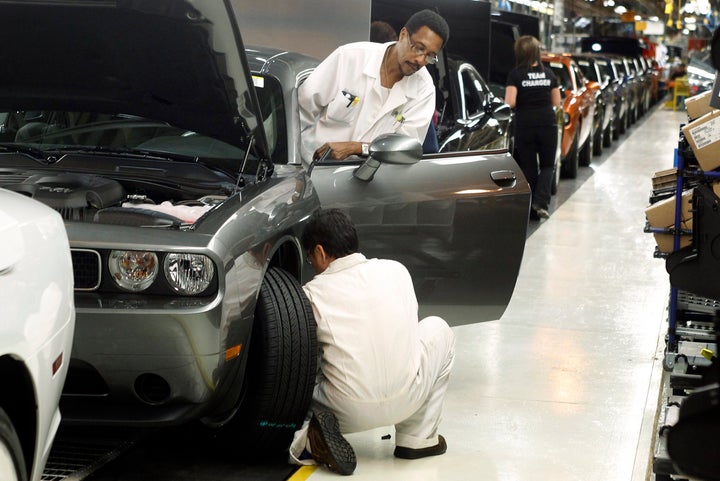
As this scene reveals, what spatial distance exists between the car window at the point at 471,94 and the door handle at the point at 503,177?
4.23 metres

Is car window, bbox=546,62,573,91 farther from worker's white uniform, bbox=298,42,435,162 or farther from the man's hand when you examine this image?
the man's hand

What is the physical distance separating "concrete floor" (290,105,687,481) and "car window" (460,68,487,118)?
4.04ft

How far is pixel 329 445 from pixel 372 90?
2094 mm

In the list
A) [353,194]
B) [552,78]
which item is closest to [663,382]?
[353,194]

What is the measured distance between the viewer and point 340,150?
5.38 meters

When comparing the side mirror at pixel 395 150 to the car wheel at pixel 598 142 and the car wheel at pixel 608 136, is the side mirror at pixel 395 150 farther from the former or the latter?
the car wheel at pixel 608 136

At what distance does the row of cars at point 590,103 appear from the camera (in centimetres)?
1477

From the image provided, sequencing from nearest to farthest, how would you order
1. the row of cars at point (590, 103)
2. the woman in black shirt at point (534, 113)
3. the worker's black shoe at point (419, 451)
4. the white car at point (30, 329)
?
the white car at point (30, 329) → the worker's black shoe at point (419, 451) → the woman in black shirt at point (534, 113) → the row of cars at point (590, 103)

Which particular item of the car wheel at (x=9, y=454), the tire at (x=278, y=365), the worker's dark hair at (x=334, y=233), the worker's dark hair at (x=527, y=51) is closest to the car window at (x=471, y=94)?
the worker's dark hair at (x=527, y=51)

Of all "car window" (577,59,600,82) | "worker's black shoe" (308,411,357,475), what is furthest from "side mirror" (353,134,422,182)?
"car window" (577,59,600,82)

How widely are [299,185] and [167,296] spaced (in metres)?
1.05

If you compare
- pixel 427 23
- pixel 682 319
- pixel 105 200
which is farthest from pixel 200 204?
pixel 682 319

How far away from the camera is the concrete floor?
15.4 feet

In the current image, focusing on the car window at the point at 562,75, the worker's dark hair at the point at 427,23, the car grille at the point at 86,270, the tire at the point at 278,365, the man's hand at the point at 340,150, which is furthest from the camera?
the car window at the point at 562,75
